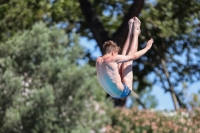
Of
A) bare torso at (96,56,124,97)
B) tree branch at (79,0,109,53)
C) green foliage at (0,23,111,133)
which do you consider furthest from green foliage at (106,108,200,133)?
bare torso at (96,56,124,97)

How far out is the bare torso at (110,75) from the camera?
4875 mm

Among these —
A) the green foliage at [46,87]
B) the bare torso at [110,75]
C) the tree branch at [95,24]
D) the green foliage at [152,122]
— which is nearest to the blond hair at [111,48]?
the bare torso at [110,75]

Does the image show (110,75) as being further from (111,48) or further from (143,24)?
(143,24)

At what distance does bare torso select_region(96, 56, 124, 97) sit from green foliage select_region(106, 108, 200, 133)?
9317 millimetres

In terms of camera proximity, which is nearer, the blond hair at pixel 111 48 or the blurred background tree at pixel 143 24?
the blond hair at pixel 111 48

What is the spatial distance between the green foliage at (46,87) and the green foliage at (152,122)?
1.39ft

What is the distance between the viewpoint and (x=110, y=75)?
193 inches

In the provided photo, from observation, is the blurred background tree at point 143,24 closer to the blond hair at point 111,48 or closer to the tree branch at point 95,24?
the tree branch at point 95,24

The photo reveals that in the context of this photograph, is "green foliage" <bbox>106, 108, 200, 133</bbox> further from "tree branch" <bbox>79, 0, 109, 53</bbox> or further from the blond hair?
the blond hair

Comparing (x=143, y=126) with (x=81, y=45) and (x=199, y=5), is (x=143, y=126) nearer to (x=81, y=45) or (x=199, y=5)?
(x=81, y=45)

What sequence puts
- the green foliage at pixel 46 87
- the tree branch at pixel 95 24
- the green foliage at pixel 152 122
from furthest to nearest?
the tree branch at pixel 95 24 < the green foliage at pixel 46 87 < the green foliage at pixel 152 122

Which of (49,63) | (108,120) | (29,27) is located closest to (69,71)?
(49,63)

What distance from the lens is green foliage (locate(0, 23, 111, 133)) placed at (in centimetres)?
1449

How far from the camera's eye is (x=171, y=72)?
76.5 ft
